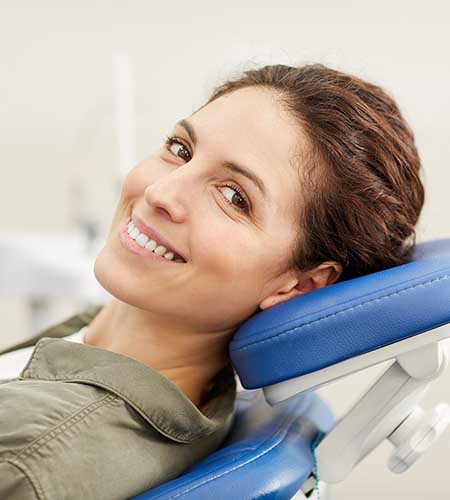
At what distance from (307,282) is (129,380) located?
0.32 meters

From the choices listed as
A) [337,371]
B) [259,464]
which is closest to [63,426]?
[259,464]

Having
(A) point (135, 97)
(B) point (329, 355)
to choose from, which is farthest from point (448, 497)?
(A) point (135, 97)

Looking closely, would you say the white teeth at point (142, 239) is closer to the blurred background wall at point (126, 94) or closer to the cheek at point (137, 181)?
the cheek at point (137, 181)

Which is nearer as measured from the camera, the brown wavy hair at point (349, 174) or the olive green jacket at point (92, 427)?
the olive green jacket at point (92, 427)

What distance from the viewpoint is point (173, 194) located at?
108 centimetres

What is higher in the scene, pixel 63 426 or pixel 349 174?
pixel 349 174

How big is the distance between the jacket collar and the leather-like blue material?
6cm

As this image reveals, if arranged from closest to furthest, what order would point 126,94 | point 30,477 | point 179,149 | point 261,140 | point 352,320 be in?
point 30,477
point 352,320
point 261,140
point 179,149
point 126,94

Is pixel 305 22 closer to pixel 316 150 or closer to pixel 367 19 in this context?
pixel 367 19

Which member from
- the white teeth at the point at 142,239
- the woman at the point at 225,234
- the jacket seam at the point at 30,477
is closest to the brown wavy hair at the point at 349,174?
the woman at the point at 225,234

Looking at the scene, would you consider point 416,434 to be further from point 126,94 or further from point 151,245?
point 126,94

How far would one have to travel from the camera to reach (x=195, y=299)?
1096 millimetres

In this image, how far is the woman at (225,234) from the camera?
1.04 meters

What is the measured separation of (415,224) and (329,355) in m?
0.32
